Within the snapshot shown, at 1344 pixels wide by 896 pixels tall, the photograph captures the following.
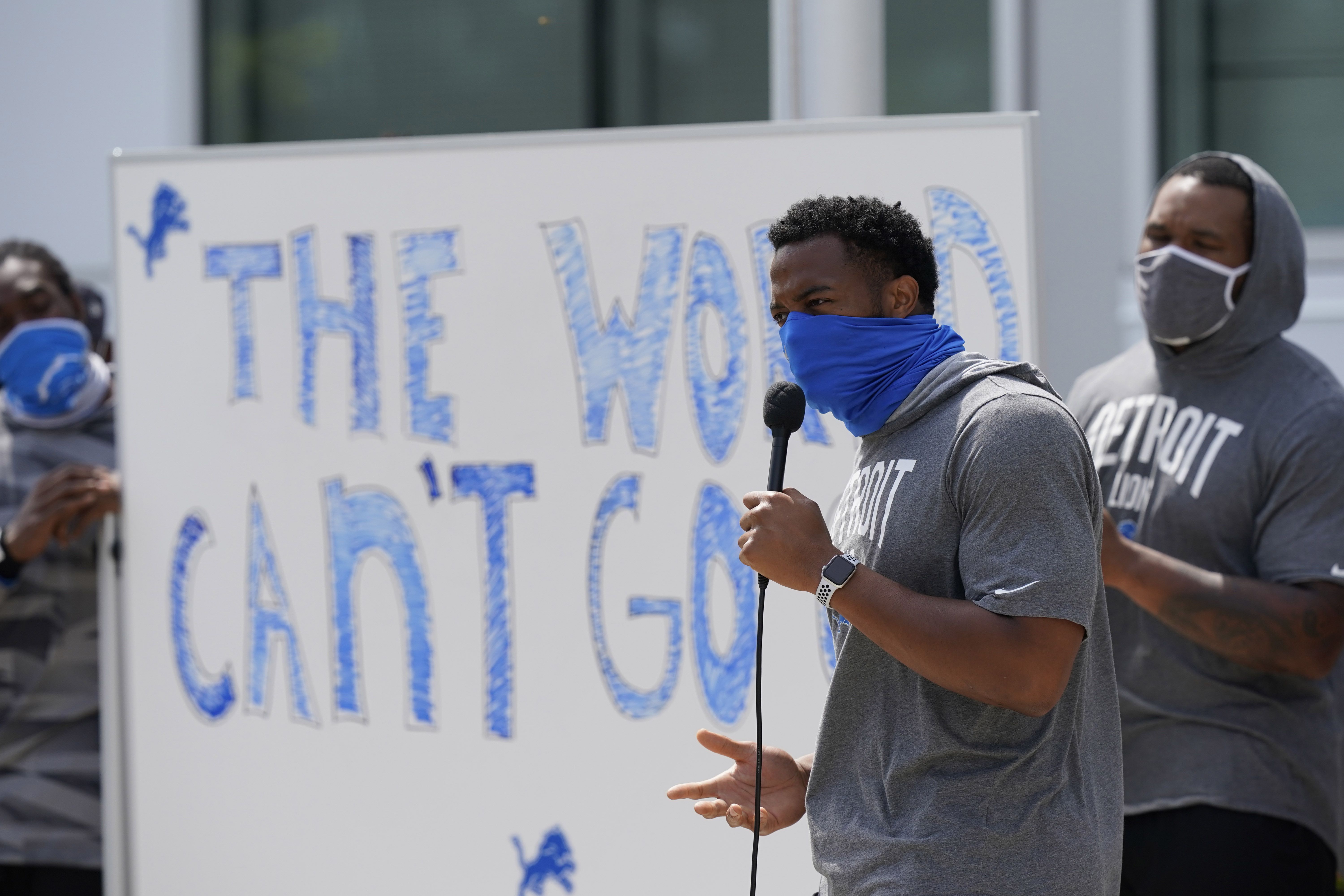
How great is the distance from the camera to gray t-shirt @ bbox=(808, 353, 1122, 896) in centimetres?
131

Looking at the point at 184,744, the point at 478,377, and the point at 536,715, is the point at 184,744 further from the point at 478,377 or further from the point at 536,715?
the point at 478,377

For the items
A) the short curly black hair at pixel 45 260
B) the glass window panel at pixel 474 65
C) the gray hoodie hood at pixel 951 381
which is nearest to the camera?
the gray hoodie hood at pixel 951 381

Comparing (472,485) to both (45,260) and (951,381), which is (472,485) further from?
(951,381)

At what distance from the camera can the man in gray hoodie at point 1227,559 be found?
79.9 inches

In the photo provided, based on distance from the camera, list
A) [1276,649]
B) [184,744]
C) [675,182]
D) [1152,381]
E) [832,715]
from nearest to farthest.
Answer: [832,715], [1276,649], [1152,381], [675,182], [184,744]

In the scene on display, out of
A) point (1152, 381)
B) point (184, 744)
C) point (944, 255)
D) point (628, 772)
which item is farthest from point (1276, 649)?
point (184, 744)

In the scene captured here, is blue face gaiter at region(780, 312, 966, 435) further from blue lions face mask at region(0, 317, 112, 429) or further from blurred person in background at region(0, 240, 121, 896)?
blue lions face mask at region(0, 317, 112, 429)

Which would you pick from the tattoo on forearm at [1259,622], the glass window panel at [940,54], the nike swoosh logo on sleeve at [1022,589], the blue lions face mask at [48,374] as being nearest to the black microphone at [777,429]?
the nike swoosh logo on sleeve at [1022,589]

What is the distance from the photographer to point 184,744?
2715 mm

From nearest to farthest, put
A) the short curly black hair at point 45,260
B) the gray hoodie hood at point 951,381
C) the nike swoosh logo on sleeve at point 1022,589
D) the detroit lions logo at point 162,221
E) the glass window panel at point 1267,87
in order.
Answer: the nike swoosh logo on sleeve at point 1022,589, the gray hoodie hood at point 951,381, the detroit lions logo at point 162,221, the short curly black hair at point 45,260, the glass window panel at point 1267,87

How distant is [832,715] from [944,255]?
1.17 meters

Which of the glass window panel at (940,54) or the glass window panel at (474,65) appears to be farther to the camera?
the glass window panel at (474,65)

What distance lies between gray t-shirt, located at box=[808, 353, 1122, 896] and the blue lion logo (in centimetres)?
117

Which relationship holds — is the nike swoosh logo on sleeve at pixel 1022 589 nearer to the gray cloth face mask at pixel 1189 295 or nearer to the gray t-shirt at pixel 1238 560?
the gray t-shirt at pixel 1238 560
